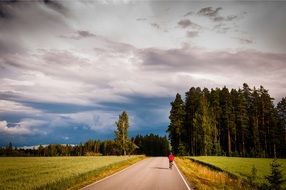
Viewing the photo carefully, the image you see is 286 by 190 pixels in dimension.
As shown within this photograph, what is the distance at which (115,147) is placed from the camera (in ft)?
513

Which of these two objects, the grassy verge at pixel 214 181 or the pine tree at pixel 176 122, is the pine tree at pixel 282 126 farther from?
the grassy verge at pixel 214 181

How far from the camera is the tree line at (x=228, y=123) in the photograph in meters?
82.8

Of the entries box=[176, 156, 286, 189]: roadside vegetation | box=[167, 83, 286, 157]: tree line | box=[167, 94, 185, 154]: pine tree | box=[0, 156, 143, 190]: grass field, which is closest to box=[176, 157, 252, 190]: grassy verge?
box=[176, 156, 286, 189]: roadside vegetation

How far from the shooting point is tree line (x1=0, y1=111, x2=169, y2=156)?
10599 centimetres

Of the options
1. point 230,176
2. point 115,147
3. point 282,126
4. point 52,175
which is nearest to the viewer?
point 52,175

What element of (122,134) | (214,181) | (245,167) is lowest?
(214,181)

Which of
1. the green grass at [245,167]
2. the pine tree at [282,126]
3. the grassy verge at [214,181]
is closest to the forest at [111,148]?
the pine tree at [282,126]

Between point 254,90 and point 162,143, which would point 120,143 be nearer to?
point 254,90

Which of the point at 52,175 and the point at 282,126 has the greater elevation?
the point at 282,126

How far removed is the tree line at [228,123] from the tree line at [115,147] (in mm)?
15001

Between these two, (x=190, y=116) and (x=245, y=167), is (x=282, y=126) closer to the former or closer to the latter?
(x=190, y=116)

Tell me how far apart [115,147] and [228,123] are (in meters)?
78.7

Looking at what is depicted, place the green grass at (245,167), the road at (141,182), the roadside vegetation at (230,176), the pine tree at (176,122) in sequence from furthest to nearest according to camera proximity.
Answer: the pine tree at (176,122) → the green grass at (245,167) → the roadside vegetation at (230,176) → the road at (141,182)

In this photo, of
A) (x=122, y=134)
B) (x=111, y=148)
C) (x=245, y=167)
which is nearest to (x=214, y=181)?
(x=245, y=167)
